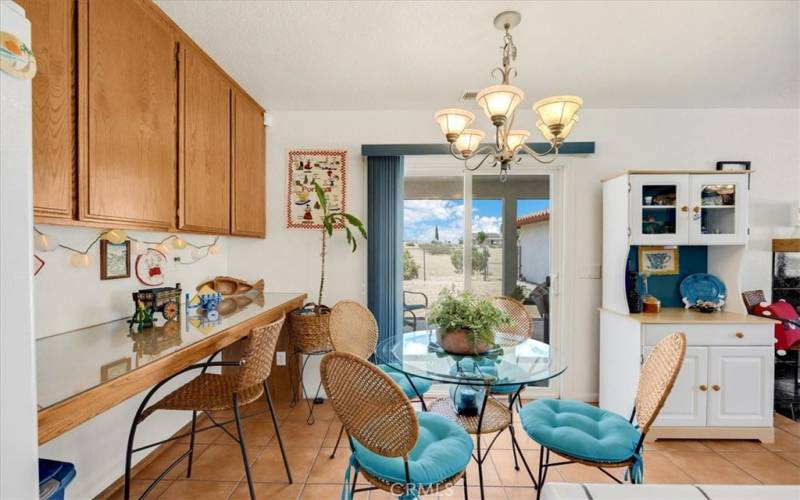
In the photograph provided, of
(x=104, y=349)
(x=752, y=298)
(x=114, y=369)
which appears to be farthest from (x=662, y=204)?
(x=104, y=349)

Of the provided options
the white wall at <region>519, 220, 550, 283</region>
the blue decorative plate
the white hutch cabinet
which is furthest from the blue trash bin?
the blue decorative plate

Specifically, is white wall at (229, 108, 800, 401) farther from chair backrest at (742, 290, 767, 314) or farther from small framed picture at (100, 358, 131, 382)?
small framed picture at (100, 358, 131, 382)

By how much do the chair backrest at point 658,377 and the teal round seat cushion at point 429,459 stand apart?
74cm

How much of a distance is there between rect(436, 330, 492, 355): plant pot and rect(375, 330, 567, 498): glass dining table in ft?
0.09

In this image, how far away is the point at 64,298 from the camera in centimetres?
160

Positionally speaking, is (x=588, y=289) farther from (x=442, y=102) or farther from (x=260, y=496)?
(x=260, y=496)

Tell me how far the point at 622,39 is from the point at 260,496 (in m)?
3.24

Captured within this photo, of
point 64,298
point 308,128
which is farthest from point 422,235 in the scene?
point 64,298

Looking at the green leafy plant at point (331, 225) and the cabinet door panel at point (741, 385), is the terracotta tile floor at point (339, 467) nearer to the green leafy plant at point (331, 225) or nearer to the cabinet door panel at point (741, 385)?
the cabinet door panel at point (741, 385)

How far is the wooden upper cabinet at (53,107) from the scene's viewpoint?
1.16 metres

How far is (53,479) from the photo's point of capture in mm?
962

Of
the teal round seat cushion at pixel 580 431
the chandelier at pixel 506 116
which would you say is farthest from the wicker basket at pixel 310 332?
the chandelier at pixel 506 116

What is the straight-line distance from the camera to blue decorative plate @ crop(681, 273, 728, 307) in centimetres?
270

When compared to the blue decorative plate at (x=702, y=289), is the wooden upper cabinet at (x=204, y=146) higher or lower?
higher
